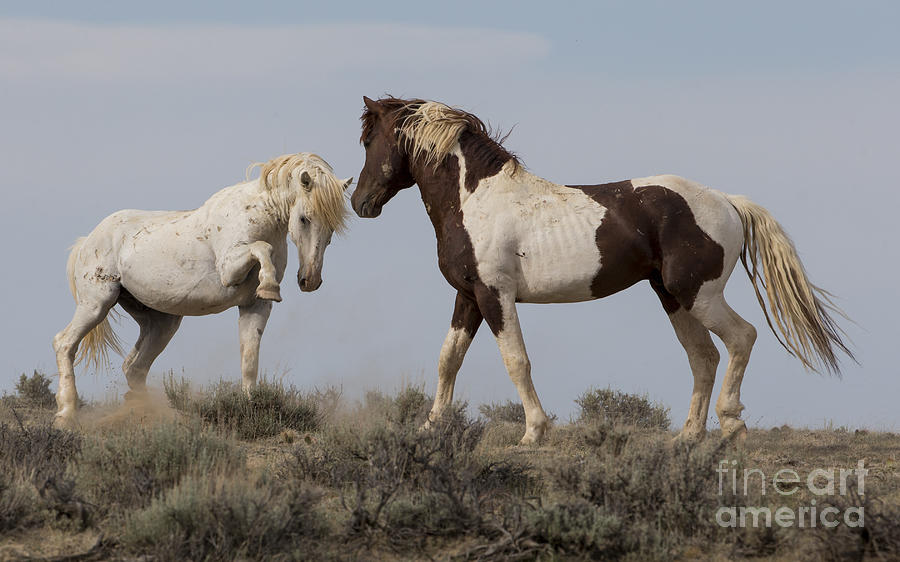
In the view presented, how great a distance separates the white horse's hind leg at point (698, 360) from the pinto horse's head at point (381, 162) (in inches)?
111

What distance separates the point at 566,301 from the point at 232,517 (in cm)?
411

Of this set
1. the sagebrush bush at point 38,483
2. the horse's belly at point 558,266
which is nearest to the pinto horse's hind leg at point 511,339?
the horse's belly at point 558,266

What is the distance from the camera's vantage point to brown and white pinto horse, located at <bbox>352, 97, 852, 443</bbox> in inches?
328

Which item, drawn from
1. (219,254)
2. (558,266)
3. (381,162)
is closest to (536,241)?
(558,266)

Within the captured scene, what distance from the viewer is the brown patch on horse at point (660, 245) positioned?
8.30 meters

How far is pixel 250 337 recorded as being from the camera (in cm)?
952

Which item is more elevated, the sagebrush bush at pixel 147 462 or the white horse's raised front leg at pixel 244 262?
the white horse's raised front leg at pixel 244 262

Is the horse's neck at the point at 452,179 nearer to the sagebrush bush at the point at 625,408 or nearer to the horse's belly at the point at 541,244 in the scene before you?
the horse's belly at the point at 541,244

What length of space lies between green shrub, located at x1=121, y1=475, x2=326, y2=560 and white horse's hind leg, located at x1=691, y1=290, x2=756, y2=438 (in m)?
4.13

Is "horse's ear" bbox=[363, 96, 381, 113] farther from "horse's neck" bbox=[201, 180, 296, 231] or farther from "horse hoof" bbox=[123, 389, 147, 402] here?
"horse hoof" bbox=[123, 389, 147, 402]

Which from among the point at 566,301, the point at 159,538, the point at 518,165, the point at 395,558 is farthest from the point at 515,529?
the point at 518,165

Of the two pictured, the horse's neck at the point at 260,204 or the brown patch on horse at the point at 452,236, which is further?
the horse's neck at the point at 260,204

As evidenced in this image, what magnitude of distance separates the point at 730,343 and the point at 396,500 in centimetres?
376

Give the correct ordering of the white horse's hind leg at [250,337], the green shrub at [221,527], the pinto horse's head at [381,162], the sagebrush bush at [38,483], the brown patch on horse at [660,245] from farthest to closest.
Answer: the white horse's hind leg at [250,337], the pinto horse's head at [381,162], the brown patch on horse at [660,245], the sagebrush bush at [38,483], the green shrub at [221,527]
